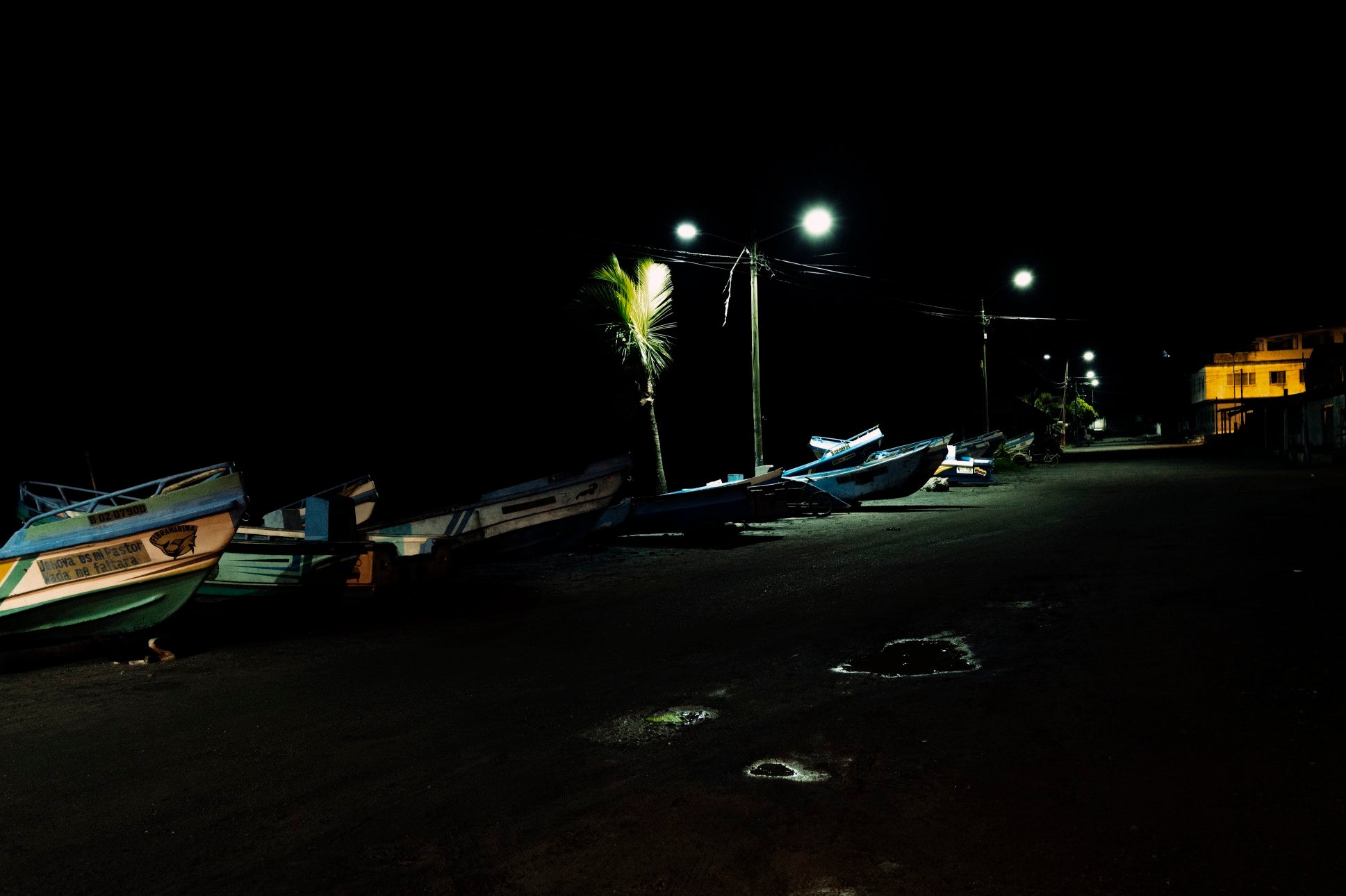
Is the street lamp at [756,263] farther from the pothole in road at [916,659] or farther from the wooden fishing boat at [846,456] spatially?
the pothole in road at [916,659]

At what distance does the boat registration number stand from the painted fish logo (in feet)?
0.37

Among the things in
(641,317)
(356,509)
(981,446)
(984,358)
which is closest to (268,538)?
(356,509)

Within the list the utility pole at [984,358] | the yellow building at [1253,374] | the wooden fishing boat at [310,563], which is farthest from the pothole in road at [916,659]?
the yellow building at [1253,374]

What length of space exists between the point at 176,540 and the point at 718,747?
5.42 m

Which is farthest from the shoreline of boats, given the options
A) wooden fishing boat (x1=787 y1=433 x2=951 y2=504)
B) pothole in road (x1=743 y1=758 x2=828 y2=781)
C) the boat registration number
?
pothole in road (x1=743 y1=758 x2=828 y2=781)

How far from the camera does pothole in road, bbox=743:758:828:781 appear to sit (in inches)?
166

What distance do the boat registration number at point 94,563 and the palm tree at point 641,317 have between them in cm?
1175

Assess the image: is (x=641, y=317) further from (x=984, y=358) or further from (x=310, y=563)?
(x=984, y=358)

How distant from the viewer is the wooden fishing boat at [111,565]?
7.12m

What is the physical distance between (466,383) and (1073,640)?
17.3m

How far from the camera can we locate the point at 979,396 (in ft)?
185

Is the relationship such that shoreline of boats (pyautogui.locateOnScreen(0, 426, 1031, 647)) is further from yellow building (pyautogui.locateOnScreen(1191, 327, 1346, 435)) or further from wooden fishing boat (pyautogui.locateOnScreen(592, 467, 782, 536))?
yellow building (pyautogui.locateOnScreen(1191, 327, 1346, 435))

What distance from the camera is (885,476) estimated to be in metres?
19.2

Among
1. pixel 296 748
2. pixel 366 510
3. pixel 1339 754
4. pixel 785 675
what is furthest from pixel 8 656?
pixel 1339 754
